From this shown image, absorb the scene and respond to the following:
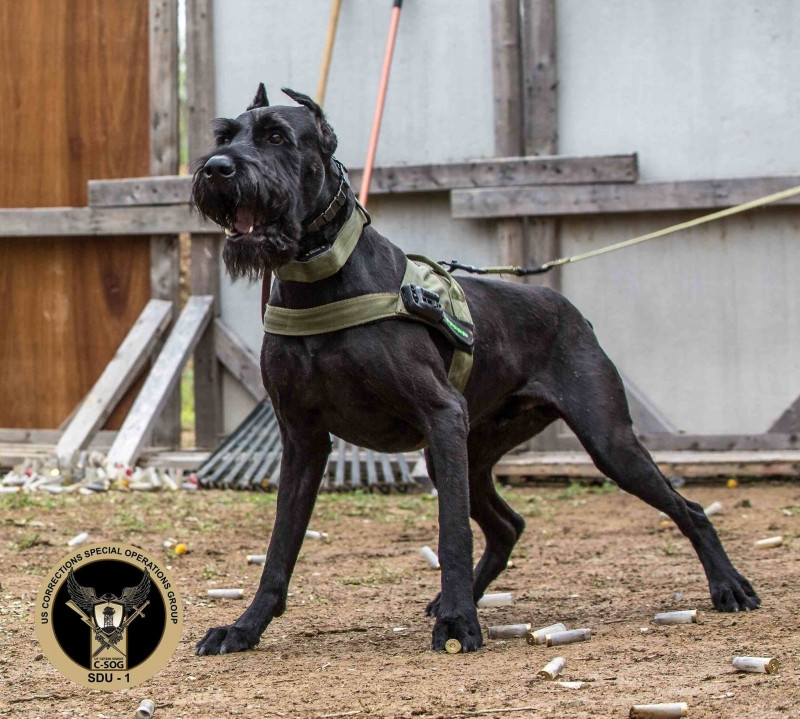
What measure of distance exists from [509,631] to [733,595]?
40.9 inches

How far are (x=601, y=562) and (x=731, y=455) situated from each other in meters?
2.91

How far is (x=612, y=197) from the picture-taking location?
8.41 m

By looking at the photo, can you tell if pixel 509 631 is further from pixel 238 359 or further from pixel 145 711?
pixel 238 359

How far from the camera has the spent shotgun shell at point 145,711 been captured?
293cm

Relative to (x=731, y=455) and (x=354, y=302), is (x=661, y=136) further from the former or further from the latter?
(x=354, y=302)

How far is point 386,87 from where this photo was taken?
339 inches

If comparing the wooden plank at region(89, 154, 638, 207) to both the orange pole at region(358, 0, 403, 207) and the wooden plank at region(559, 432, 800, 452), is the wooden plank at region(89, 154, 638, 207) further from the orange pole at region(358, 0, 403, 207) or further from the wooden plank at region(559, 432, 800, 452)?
the wooden plank at region(559, 432, 800, 452)

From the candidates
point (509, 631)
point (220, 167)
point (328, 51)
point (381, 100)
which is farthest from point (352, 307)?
point (328, 51)

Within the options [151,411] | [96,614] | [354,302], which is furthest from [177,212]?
[96,614]

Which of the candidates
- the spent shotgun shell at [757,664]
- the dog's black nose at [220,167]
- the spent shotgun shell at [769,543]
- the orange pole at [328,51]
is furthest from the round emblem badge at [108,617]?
the orange pole at [328,51]

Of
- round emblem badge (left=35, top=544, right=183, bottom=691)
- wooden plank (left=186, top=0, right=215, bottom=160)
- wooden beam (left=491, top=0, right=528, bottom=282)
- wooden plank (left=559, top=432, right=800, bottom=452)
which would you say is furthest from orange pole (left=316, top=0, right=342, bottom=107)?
round emblem badge (left=35, top=544, right=183, bottom=691)

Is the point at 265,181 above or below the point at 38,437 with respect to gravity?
above

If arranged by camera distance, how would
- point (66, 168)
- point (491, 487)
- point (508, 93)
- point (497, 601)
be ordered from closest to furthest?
1. point (497, 601)
2. point (491, 487)
3. point (508, 93)
4. point (66, 168)

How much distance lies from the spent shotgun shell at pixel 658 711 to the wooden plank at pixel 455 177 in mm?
6129
